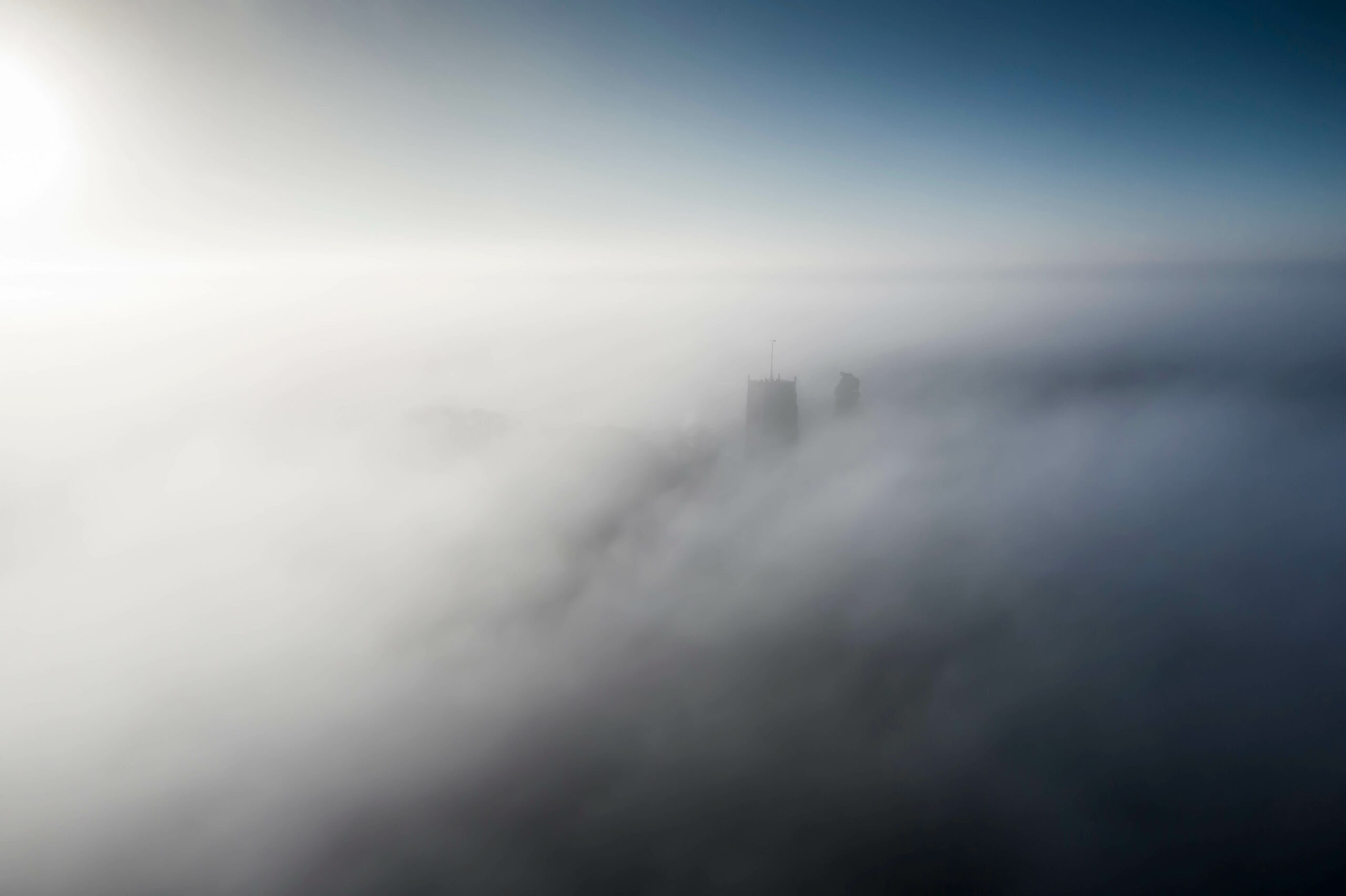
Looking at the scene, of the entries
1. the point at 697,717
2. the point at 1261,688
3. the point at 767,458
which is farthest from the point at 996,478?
the point at 697,717

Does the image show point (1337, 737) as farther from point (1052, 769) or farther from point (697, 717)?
point (697, 717)

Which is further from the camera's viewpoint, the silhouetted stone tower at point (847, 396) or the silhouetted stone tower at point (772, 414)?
the silhouetted stone tower at point (847, 396)

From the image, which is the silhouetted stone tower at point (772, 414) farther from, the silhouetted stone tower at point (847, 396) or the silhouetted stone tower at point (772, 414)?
the silhouetted stone tower at point (847, 396)

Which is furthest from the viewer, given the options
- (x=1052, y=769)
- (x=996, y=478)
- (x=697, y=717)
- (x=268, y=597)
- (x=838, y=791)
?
(x=996, y=478)

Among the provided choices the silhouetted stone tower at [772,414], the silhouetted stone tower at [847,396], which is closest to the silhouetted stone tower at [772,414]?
the silhouetted stone tower at [772,414]

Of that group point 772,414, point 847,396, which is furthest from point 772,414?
point 847,396

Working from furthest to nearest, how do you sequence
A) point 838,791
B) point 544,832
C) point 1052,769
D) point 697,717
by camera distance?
point 697,717, point 1052,769, point 838,791, point 544,832

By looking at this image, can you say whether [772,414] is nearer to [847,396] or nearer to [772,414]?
[772,414]

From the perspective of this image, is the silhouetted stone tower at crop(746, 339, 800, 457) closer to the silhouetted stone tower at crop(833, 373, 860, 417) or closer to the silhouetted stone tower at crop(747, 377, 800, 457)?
the silhouetted stone tower at crop(747, 377, 800, 457)
